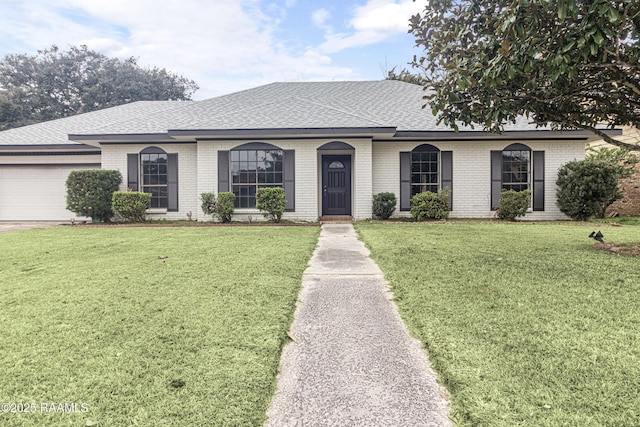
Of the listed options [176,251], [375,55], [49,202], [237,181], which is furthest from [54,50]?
[176,251]

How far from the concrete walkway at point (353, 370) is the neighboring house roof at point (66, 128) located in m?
12.0

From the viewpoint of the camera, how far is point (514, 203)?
10.8 meters

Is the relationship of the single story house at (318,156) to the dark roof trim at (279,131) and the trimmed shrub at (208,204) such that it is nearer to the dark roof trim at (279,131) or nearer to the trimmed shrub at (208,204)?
the dark roof trim at (279,131)

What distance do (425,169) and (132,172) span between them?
32.5 ft

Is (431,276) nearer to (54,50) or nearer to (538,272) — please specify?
(538,272)

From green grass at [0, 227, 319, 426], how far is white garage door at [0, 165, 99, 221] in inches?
364

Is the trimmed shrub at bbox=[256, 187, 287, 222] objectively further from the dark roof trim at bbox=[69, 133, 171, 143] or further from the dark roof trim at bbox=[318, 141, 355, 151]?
the dark roof trim at bbox=[69, 133, 171, 143]

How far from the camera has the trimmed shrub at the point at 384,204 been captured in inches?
439

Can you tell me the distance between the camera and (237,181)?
11.6 metres

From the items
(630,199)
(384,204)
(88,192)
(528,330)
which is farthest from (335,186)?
(630,199)

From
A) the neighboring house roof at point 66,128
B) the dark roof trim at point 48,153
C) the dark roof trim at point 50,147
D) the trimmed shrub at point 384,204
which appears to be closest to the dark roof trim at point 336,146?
the trimmed shrub at point 384,204

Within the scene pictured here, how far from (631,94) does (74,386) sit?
789 cm

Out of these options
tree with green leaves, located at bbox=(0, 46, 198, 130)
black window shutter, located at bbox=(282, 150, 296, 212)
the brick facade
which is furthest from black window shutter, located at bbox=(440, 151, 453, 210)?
tree with green leaves, located at bbox=(0, 46, 198, 130)

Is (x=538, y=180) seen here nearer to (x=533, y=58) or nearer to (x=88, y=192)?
(x=533, y=58)
